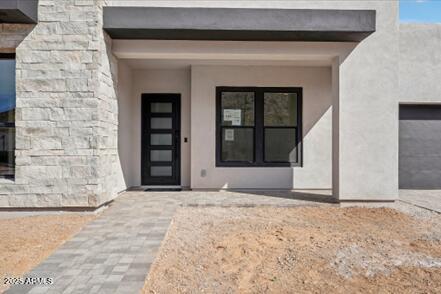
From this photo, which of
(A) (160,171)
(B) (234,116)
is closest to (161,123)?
(A) (160,171)

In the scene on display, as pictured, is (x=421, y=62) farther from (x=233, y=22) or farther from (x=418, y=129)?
(x=233, y=22)

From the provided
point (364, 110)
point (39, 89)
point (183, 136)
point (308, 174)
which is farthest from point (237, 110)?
point (39, 89)

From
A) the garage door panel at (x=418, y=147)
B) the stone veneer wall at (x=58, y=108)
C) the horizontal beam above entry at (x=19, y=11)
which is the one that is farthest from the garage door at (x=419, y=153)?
the horizontal beam above entry at (x=19, y=11)

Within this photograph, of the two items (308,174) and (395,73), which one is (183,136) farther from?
(395,73)

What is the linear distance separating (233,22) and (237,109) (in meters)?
2.75

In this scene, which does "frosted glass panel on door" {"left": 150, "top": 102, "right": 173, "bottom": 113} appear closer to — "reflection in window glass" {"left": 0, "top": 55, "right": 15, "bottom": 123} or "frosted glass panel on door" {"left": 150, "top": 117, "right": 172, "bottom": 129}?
"frosted glass panel on door" {"left": 150, "top": 117, "right": 172, "bottom": 129}

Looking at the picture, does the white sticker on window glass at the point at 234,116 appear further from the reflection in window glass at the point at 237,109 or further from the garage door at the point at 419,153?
the garage door at the point at 419,153

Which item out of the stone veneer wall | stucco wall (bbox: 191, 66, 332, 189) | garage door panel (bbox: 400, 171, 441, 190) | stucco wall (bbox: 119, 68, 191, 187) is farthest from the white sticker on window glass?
A: garage door panel (bbox: 400, 171, 441, 190)

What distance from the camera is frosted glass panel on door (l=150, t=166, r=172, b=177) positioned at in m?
9.05

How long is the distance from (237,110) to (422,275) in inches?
227

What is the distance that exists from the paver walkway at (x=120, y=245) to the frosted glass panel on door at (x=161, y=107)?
2.72 metres

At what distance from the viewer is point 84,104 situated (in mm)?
5875

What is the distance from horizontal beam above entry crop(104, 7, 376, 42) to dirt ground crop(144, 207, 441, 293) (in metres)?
3.38

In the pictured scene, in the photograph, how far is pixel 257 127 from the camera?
8.54 m
